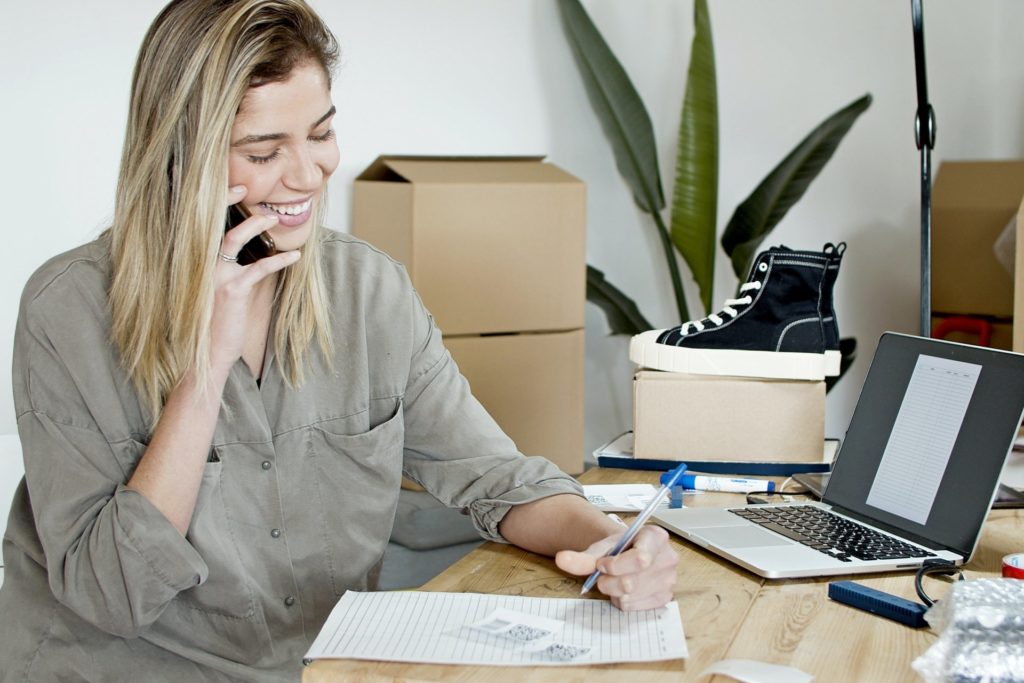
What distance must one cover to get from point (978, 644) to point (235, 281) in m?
0.84

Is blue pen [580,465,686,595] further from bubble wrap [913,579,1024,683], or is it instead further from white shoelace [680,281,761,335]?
white shoelace [680,281,761,335]

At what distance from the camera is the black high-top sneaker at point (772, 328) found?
1.55m

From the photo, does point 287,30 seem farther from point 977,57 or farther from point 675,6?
point 977,57

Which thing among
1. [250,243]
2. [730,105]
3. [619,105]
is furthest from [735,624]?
[730,105]

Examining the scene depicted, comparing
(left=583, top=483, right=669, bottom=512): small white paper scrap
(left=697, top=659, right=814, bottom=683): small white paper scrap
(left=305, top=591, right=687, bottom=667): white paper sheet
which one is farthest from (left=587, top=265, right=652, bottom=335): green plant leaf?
(left=697, top=659, right=814, bottom=683): small white paper scrap

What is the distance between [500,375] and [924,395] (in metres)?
1.43

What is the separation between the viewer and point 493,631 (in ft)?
3.21

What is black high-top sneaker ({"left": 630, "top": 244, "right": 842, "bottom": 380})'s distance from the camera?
5.09ft

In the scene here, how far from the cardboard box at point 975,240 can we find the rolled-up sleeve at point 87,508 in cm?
240

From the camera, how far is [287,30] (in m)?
1.30

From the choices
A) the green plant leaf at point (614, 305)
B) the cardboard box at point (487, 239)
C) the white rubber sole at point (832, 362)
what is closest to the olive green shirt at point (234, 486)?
the white rubber sole at point (832, 362)

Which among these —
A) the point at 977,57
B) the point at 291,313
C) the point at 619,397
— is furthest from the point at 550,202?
the point at 977,57

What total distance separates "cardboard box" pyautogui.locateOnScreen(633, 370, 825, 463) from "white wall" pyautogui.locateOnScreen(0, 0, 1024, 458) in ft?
5.10

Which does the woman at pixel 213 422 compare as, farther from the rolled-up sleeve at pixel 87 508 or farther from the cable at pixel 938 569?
the cable at pixel 938 569
